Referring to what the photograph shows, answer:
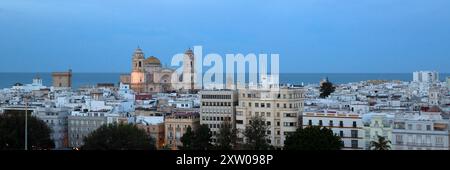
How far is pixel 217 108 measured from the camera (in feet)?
49.5

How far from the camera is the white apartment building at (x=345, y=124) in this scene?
12219mm

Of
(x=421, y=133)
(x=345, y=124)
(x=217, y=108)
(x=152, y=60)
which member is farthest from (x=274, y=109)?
(x=152, y=60)

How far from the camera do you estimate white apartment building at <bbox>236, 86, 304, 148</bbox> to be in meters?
14.1

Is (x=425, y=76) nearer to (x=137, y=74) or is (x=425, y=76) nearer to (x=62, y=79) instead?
(x=137, y=74)

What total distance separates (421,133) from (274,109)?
181 inches

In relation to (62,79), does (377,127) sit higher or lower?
lower

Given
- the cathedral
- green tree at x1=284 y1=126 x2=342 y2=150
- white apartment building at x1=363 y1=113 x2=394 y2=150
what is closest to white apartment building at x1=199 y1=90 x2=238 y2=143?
white apartment building at x1=363 y1=113 x2=394 y2=150

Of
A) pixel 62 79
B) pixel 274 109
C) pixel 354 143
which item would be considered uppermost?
pixel 62 79

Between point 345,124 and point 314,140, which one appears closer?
point 314,140

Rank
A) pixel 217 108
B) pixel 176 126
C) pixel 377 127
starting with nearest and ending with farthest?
pixel 377 127, pixel 217 108, pixel 176 126

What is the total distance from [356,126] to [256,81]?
3.23 metres

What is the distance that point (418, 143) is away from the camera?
10.3 m
